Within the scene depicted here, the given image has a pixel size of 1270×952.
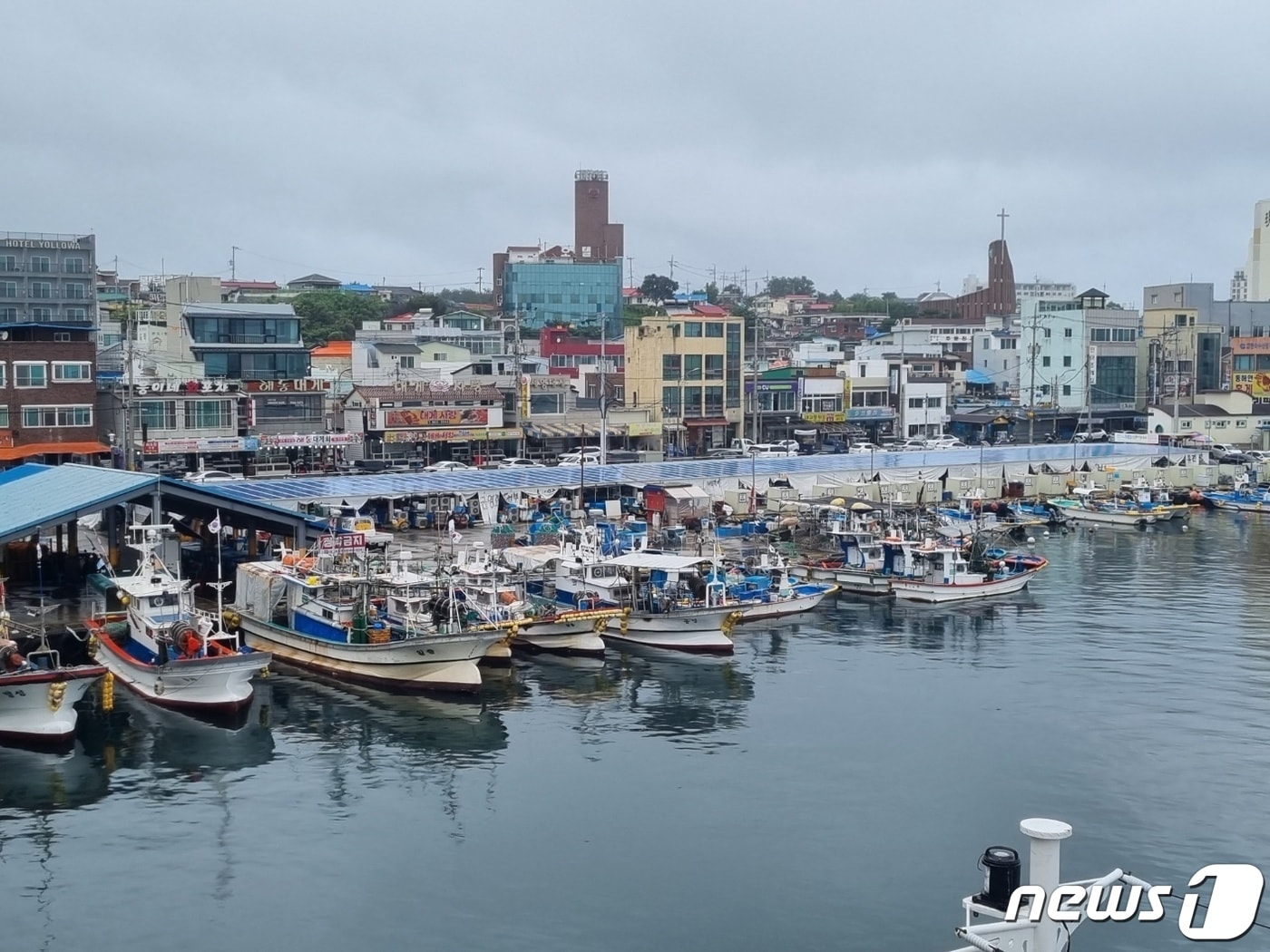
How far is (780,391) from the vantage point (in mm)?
91375

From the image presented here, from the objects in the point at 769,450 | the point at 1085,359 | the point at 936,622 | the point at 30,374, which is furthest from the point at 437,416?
the point at 1085,359

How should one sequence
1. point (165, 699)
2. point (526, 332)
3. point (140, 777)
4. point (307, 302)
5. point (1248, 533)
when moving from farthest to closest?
point (526, 332) < point (307, 302) < point (1248, 533) < point (165, 699) < point (140, 777)

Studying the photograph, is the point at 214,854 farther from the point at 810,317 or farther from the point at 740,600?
the point at 810,317

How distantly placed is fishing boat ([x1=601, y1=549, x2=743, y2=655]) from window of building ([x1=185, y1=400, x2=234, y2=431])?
98.1 feet

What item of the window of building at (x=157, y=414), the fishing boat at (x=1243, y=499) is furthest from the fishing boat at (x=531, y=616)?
the fishing boat at (x=1243, y=499)

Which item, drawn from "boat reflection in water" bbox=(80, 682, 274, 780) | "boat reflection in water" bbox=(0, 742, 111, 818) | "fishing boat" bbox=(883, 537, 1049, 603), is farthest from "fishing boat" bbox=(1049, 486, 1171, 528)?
"boat reflection in water" bbox=(0, 742, 111, 818)

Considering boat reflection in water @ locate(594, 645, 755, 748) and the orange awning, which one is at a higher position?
the orange awning

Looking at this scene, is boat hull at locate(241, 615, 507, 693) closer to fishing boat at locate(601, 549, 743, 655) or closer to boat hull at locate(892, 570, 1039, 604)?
fishing boat at locate(601, 549, 743, 655)

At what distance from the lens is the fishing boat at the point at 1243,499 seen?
7556 centimetres

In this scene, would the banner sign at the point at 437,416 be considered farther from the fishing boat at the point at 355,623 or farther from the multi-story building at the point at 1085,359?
the multi-story building at the point at 1085,359

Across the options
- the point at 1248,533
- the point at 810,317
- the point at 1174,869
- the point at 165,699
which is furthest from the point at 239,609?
the point at 810,317

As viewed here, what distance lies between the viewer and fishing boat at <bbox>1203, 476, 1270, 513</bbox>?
248ft

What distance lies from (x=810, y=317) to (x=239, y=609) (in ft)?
459

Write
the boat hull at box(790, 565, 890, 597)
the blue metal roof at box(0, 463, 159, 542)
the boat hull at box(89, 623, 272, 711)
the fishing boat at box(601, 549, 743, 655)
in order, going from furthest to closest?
1. the boat hull at box(790, 565, 890, 597)
2. the fishing boat at box(601, 549, 743, 655)
3. the blue metal roof at box(0, 463, 159, 542)
4. the boat hull at box(89, 623, 272, 711)
